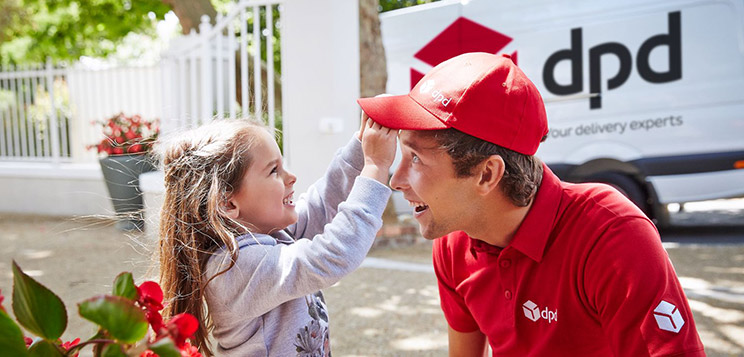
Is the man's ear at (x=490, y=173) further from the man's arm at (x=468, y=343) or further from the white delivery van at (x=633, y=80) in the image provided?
the white delivery van at (x=633, y=80)

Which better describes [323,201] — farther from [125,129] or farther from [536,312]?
[125,129]

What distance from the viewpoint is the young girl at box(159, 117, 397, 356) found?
1.53 m

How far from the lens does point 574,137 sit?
6.65 meters

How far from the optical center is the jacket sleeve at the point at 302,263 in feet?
4.95

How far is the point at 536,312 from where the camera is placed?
154cm

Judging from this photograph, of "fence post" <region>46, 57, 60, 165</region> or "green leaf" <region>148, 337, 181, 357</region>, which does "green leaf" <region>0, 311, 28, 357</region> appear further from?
"fence post" <region>46, 57, 60, 165</region>

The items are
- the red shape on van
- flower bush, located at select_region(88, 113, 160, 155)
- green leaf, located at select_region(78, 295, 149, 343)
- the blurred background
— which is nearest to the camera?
green leaf, located at select_region(78, 295, 149, 343)

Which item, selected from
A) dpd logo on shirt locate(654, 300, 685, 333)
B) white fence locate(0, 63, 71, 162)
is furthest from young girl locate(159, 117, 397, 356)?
white fence locate(0, 63, 71, 162)

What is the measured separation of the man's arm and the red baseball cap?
0.58m

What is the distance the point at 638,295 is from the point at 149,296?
0.95 meters

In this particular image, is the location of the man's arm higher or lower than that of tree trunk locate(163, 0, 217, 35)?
lower

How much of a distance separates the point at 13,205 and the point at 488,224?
1060 centimetres

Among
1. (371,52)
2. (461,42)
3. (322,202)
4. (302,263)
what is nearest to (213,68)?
(371,52)

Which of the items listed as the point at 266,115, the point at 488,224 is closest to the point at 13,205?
the point at 266,115
